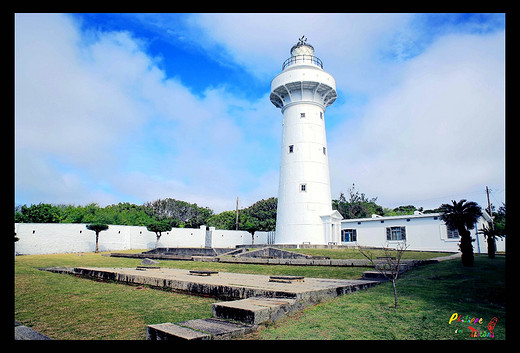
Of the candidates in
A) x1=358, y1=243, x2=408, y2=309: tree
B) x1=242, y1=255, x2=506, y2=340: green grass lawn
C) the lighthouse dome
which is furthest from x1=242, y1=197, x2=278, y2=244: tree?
x1=242, y1=255, x2=506, y2=340: green grass lawn

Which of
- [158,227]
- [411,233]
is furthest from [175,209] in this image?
[411,233]

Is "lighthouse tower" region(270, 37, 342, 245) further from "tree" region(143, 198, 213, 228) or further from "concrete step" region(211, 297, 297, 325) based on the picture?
"tree" region(143, 198, 213, 228)

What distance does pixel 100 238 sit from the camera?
2570 centimetres

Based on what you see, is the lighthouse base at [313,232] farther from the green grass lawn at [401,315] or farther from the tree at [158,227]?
the green grass lawn at [401,315]

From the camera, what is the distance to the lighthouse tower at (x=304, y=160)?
947 inches

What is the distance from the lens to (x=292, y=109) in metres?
26.1

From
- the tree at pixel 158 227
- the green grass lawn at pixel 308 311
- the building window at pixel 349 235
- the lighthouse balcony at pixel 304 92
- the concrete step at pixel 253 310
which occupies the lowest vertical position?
the building window at pixel 349 235

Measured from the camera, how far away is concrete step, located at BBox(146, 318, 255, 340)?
3.01 m

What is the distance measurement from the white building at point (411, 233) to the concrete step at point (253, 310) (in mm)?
18679

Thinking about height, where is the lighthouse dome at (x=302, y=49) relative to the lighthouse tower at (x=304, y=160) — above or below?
above

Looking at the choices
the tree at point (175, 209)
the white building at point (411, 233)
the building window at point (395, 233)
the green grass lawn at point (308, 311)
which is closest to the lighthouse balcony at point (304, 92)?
the white building at point (411, 233)

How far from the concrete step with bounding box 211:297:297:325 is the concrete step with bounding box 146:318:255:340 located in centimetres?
14

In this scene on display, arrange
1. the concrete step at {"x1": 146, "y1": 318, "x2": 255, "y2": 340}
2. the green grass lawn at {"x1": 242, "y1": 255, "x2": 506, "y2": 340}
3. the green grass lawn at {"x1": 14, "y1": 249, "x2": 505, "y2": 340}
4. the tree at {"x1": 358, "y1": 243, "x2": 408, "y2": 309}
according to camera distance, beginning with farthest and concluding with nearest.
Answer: the tree at {"x1": 358, "y1": 243, "x2": 408, "y2": 309}
the green grass lawn at {"x1": 14, "y1": 249, "x2": 505, "y2": 340}
the green grass lawn at {"x1": 242, "y1": 255, "x2": 506, "y2": 340}
the concrete step at {"x1": 146, "y1": 318, "x2": 255, "y2": 340}
